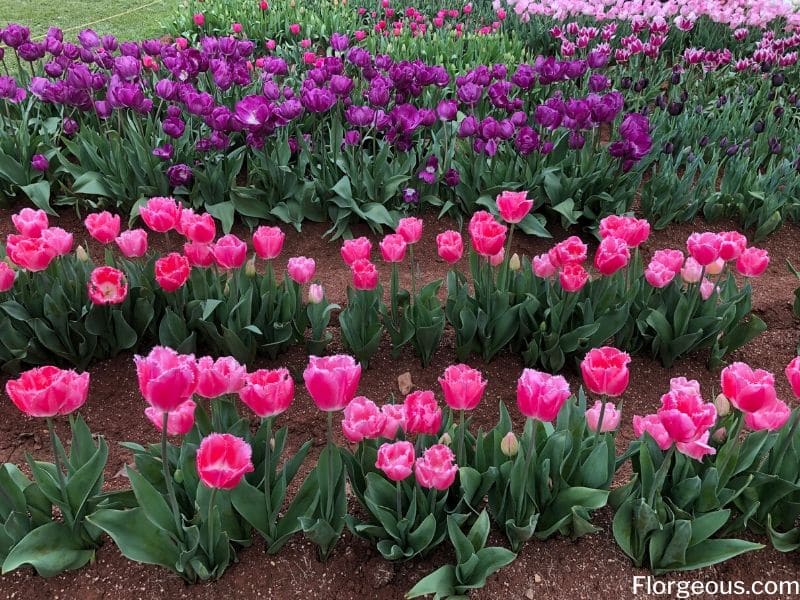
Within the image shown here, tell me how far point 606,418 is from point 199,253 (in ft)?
4.80

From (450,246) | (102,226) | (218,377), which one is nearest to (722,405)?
(450,246)

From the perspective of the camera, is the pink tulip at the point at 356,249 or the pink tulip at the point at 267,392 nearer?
the pink tulip at the point at 267,392

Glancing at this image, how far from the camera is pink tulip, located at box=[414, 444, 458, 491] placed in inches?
63.7

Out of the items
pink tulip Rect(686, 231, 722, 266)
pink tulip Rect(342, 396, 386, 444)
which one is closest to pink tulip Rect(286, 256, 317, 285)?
pink tulip Rect(342, 396, 386, 444)

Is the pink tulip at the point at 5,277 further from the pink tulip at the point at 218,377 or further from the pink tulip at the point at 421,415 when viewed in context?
the pink tulip at the point at 421,415

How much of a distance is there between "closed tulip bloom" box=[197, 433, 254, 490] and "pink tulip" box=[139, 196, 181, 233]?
3.82 ft

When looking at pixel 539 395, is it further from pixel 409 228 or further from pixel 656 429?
pixel 409 228

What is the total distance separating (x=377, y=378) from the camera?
110 inches

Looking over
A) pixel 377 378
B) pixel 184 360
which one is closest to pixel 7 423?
pixel 377 378

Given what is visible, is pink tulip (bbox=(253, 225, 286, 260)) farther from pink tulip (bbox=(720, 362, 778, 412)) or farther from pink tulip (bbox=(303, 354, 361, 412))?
pink tulip (bbox=(720, 362, 778, 412))

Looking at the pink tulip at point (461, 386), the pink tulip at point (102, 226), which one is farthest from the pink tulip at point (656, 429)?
the pink tulip at point (102, 226)

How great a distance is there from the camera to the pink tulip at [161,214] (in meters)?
2.36

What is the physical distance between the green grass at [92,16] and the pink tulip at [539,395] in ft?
28.2

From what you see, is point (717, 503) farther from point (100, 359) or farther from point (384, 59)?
point (384, 59)
